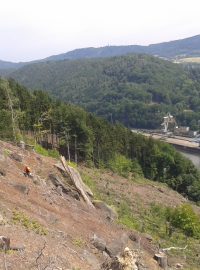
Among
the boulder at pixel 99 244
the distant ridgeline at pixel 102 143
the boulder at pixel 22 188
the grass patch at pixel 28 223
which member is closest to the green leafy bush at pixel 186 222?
the boulder at pixel 99 244

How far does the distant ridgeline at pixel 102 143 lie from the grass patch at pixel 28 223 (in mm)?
42385

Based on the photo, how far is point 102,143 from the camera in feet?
264

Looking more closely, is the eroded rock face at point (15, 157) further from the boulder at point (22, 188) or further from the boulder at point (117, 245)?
the boulder at point (117, 245)

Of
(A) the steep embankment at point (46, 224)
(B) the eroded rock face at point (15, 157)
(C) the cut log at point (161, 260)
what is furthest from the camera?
(B) the eroded rock face at point (15, 157)

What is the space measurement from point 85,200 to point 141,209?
51.1ft

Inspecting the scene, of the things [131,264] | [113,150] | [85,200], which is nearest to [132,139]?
A: [113,150]

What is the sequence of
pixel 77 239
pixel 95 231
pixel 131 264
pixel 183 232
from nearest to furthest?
1. pixel 131 264
2. pixel 77 239
3. pixel 95 231
4. pixel 183 232

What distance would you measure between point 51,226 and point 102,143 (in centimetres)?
5640

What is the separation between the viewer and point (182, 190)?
86.0 meters

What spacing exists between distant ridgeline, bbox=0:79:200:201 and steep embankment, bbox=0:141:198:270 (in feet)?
108

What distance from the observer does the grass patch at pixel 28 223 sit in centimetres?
2217

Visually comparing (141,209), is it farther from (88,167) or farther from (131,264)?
(131,264)

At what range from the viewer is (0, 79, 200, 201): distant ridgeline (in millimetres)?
74250

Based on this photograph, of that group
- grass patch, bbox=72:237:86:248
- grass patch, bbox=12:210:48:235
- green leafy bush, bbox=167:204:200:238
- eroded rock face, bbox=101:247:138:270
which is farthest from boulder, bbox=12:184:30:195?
green leafy bush, bbox=167:204:200:238
